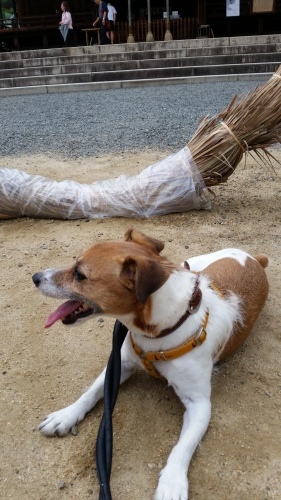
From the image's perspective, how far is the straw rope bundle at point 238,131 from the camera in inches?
187

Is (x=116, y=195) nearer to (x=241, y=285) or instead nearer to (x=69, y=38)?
(x=241, y=285)

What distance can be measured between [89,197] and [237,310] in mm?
2659

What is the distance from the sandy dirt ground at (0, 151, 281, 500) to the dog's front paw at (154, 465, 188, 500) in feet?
0.24

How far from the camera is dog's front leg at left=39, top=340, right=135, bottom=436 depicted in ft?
7.99

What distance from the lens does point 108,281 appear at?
2.20 metres

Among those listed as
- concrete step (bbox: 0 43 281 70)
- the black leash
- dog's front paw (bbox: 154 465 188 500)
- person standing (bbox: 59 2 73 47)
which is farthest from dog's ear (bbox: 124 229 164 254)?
person standing (bbox: 59 2 73 47)

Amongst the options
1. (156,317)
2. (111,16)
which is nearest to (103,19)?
(111,16)

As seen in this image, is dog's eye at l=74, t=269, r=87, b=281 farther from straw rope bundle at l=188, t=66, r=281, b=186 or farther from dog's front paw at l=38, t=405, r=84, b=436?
straw rope bundle at l=188, t=66, r=281, b=186

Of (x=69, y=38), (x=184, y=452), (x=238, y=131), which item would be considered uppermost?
(x=69, y=38)

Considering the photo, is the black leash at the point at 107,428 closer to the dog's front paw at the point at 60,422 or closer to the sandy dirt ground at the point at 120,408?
the sandy dirt ground at the point at 120,408

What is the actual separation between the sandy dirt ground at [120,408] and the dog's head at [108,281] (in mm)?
674

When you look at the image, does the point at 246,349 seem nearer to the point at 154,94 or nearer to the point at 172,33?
the point at 154,94

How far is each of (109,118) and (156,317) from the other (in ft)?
28.6

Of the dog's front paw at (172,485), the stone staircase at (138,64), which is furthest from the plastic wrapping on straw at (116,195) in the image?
the stone staircase at (138,64)
